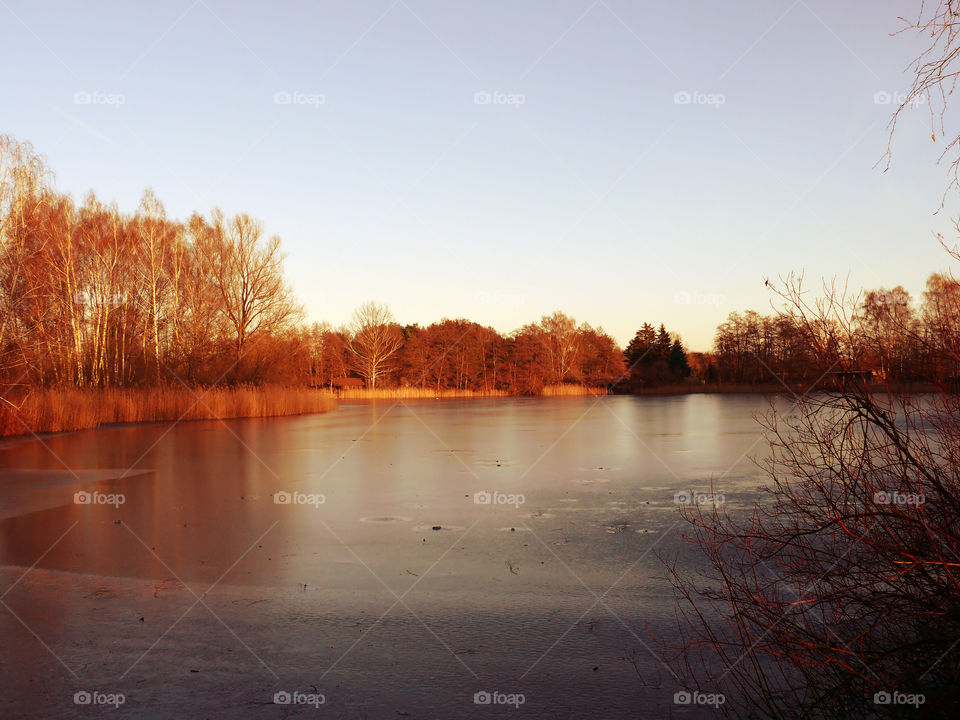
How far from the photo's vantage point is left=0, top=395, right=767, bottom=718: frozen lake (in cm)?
376

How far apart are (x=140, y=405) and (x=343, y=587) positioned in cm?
2442

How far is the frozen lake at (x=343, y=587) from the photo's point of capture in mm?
3756

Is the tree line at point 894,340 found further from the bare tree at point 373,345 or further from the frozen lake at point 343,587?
the bare tree at point 373,345

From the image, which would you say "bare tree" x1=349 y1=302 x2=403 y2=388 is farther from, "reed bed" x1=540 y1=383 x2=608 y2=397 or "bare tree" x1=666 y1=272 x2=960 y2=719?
"bare tree" x1=666 y1=272 x2=960 y2=719

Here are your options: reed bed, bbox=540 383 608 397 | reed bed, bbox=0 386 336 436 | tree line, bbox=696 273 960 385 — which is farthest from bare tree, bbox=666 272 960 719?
reed bed, bbox=540 383 608 397

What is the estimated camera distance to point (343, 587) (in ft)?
18.5

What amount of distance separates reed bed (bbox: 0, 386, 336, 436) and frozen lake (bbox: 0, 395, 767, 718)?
29.3ft

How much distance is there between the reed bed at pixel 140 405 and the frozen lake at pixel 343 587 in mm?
8929

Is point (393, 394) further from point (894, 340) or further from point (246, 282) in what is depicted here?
point (894, 340)

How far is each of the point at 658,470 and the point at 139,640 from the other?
9580mm

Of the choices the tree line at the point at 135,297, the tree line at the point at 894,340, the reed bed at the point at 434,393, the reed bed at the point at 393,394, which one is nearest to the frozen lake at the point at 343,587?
the tree line at the point at 894,340

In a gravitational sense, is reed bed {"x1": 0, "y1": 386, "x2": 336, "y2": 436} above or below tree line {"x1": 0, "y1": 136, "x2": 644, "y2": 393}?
below

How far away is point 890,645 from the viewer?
3678 millimetres

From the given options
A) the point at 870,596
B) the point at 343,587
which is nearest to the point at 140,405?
the point at 343,587
